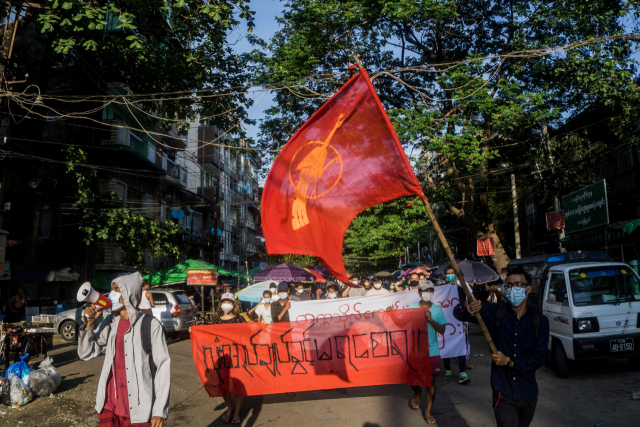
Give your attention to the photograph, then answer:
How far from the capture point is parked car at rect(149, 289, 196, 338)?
52.3ft

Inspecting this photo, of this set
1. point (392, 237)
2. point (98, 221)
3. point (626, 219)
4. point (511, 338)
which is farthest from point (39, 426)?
point (392, 237)

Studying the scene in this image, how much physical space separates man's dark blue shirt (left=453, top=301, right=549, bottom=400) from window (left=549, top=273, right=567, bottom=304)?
17.5 feet

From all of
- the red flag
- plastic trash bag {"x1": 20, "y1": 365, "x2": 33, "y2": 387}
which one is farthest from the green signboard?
plastic trash bag {"x1": 20, "y1": 365, "x2": 33, "y2": 387}

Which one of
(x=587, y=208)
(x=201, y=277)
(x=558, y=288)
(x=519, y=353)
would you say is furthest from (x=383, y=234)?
(x=519, y=353)

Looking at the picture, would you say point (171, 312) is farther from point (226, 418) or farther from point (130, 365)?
point (130, 365)

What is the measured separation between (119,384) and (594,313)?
23.9 feet

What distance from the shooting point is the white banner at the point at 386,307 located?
8.27 m

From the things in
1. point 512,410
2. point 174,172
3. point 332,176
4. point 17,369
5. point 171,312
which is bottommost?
point 17,369

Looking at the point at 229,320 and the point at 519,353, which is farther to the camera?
the point at 229,320

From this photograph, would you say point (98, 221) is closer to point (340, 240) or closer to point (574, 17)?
point (340, 240)

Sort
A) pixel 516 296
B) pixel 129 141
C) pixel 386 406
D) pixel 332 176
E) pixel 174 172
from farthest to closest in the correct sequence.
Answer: pixel 174 172, pixel 129 141, pixel 386 406, pixel 332 176, pixel 516 296

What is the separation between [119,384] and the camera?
383 cm

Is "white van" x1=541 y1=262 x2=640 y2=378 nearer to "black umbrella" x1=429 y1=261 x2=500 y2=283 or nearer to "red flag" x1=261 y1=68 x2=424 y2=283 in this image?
"red flag" x1=261 y1=68 x2=424 y2=283

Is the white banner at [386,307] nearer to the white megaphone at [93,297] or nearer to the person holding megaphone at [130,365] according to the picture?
the person holding megaphone at [130,365]
